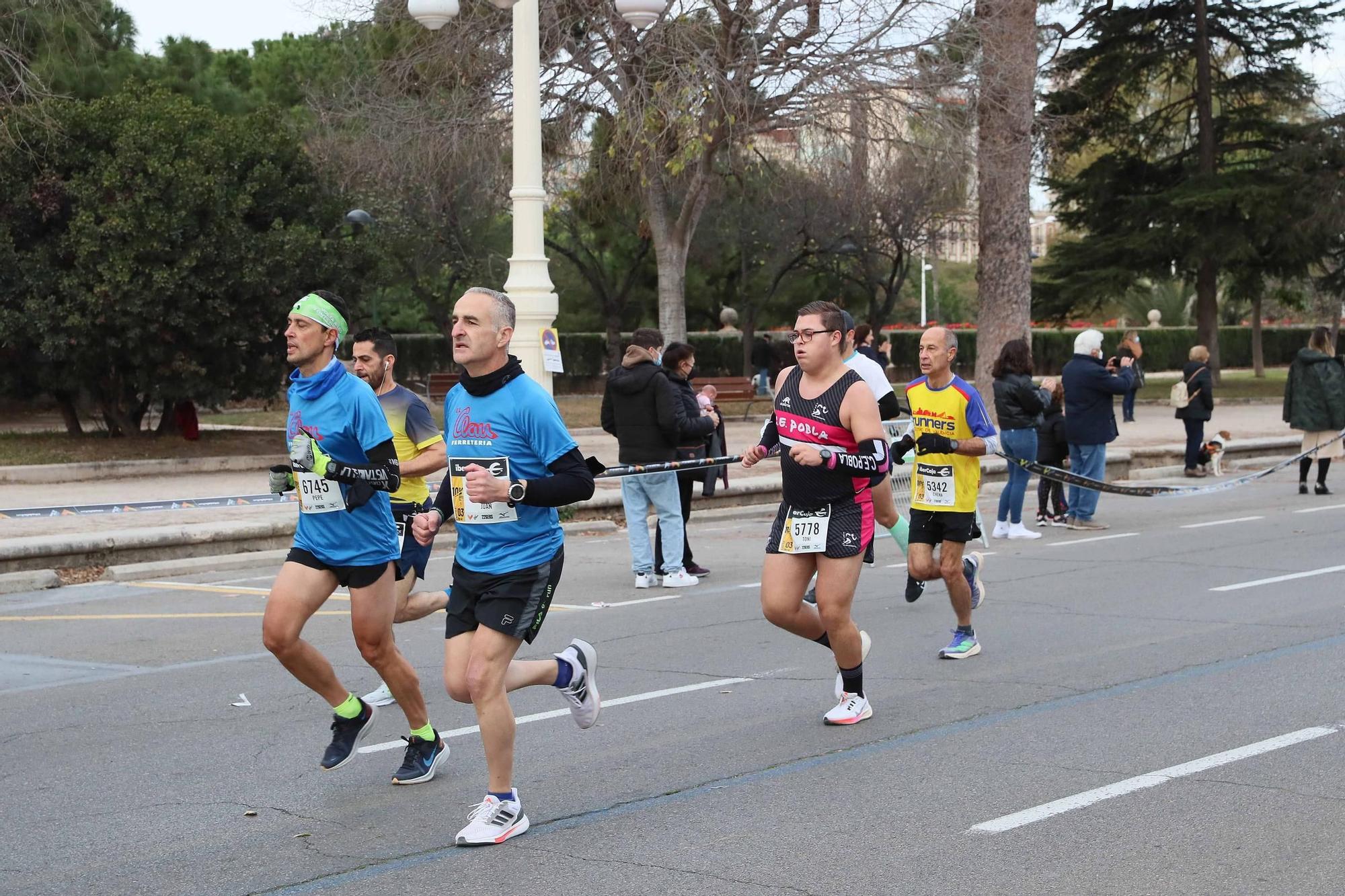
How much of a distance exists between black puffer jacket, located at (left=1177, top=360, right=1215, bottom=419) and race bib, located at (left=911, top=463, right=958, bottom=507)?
12447 mm

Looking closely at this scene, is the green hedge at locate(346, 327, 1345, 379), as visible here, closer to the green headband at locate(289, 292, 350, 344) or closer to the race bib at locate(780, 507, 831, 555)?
the race bib at locate(780, 507, 831, 555)

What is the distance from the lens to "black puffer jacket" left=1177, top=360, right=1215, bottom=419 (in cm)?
2002

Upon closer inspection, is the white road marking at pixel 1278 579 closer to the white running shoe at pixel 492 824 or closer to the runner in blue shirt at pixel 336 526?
the runner in blue shirt at pixel 336 526

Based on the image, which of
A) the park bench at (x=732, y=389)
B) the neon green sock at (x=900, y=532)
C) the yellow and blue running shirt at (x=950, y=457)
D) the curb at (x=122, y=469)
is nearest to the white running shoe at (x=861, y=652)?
the yellow and blue running shirt at (x=950, y=457)

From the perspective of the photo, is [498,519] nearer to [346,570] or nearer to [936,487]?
[346,570]

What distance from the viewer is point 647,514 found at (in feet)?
38.9

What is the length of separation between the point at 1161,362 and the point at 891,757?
57.7 m

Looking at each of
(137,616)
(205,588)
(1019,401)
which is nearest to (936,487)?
(1019,401)

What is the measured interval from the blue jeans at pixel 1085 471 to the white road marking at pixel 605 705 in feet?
26.4

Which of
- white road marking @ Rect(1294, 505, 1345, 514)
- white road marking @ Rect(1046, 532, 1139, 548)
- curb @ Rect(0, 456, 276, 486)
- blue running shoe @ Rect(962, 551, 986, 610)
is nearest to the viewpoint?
blue running shoe @ Rect(962, 551, 986, 610)

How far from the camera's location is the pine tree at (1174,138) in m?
39.6

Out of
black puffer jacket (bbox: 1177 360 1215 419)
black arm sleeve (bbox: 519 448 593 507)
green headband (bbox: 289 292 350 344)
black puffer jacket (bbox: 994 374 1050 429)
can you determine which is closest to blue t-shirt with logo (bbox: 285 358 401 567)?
green headband (bbox: 289 292 350 344)

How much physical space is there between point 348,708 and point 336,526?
754 mm

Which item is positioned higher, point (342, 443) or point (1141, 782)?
point (342, 443)
